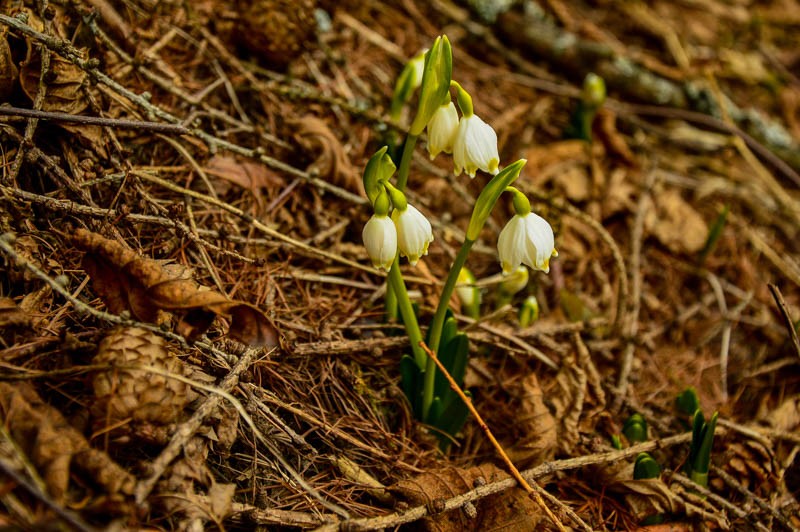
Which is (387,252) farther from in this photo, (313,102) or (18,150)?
(313,102)

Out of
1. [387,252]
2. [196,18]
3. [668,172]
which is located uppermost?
[196,18]

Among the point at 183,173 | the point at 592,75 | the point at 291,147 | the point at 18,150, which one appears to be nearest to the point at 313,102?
the point at 291,147

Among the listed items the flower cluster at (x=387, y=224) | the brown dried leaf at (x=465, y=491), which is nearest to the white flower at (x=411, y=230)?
the flower cluster at (x=387, y=224)

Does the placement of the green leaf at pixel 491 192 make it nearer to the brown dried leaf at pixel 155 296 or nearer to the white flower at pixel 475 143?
the white flower at pixel 475 143

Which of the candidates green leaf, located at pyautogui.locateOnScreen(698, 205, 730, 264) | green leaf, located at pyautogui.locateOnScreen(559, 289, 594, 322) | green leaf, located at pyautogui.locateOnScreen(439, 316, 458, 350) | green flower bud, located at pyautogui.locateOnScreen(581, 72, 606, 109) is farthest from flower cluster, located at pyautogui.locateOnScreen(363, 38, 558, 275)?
green flower bud, located at pyautogui.locateOnScreen(581, 72, 606, 109)

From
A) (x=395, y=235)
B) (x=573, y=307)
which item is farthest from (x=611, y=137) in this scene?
(x=395, y=235)

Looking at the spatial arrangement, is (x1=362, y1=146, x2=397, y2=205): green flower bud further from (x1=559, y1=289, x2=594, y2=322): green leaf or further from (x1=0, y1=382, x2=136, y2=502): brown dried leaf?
(x1=559, y1=289, x2=594, y2=322): green leaf

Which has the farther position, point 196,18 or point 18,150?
point 196,18
